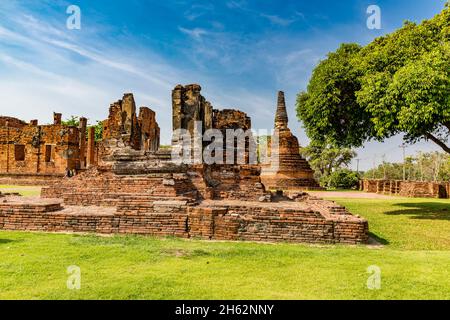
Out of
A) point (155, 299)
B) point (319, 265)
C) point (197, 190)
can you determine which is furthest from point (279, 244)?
point (197, 190)

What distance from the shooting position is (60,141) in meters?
24.1

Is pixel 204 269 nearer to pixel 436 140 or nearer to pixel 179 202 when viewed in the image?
pixel 179 202

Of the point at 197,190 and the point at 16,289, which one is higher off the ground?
the point at 197,190

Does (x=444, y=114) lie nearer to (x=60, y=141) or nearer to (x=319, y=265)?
(x=319, y=265)

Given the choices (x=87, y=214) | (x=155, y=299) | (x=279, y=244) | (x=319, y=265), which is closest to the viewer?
(x=155, y=299)

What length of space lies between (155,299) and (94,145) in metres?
28.7

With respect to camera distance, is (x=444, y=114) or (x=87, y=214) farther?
(x=444, y=114)

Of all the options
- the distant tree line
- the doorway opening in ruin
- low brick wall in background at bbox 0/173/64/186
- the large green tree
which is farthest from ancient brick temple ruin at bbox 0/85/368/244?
the distant tree line

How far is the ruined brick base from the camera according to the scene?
6422 millimetres

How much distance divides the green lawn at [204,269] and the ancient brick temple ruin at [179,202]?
47cm

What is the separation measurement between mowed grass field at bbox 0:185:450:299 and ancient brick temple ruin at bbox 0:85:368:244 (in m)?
0.43

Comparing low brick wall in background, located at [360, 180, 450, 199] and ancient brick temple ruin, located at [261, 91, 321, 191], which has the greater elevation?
ancient brick temple ruin, located at [261, 91, 321, 191]

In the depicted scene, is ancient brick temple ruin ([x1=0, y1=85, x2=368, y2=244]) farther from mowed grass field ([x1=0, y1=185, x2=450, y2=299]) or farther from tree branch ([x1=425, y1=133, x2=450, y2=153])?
tree branch ([x1=425, y1=133, x2=450, y2=153])

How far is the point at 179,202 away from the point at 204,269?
10.3 ft
